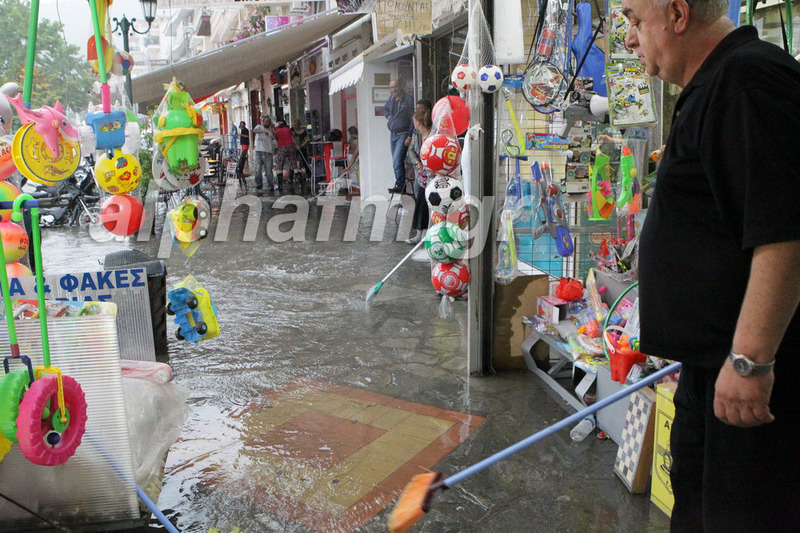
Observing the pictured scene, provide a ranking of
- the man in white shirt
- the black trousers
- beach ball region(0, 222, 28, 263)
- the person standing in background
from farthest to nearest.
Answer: the man in white shirt
the person standing in background
beach ball region(0, 222, 28, 263)
the black trousers

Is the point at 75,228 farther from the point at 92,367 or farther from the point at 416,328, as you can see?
the point at 92,367

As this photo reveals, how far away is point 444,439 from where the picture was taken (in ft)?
11.9

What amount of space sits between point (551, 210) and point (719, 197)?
2.60m

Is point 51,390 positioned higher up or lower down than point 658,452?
higher up

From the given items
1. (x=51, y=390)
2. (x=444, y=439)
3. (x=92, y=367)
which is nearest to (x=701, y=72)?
(x=51, y=390)

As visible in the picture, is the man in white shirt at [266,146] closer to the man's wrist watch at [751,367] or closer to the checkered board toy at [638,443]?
the checkered board toy at [638,443]

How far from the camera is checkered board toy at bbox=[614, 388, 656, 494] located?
2965 millimetres

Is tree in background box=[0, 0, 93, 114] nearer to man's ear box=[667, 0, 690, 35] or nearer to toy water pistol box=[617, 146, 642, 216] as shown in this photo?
man's ear box=[667, 0, 690, 35]

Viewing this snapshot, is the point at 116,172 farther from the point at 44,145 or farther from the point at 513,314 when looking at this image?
the point at 513,314

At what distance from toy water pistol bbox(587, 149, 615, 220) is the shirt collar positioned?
92.3 inches

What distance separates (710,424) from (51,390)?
6.31 feet

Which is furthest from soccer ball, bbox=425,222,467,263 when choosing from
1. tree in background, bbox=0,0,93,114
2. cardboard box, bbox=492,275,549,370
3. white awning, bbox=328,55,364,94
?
white awning, bbox=328,55,364,94

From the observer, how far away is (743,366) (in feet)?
4.56

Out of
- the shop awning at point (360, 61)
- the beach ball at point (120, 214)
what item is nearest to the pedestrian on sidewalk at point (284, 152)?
the shop awning at point (360, 61)
